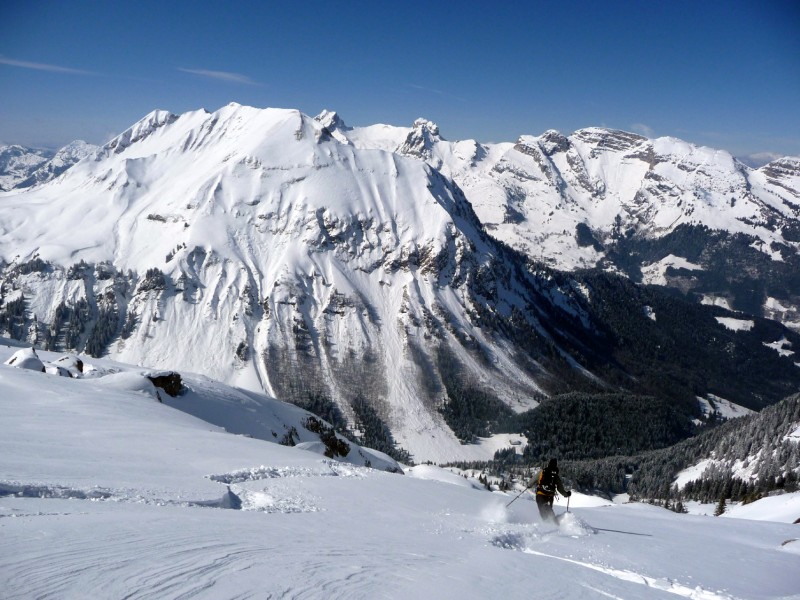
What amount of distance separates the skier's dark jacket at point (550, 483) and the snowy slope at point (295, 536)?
1.17 meters

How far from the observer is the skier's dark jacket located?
22.4m

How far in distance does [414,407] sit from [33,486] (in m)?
158

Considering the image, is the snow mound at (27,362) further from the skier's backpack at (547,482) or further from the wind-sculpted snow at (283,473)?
the skier's backpack at (547,482)

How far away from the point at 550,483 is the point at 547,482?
0.16 metres

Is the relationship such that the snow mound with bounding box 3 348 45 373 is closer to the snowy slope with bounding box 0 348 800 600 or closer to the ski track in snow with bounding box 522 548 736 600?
the snowy slope with bounding box 0 348 800 600

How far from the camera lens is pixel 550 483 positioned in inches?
899

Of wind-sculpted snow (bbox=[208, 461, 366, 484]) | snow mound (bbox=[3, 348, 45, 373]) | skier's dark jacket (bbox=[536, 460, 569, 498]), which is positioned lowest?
wind-sculpted snow (bbox=[208, 461, 366, 484])

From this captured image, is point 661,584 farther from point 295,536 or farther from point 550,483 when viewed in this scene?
point 295,536

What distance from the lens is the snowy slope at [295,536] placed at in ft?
33.8

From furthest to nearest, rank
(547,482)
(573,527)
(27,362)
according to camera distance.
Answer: (27,362)
(547,482)
(573,527)

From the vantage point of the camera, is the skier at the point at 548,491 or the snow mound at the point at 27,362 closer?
the skier at the point at 548,491

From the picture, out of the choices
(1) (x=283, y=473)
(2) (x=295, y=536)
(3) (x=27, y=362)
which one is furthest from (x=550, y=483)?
(3) (x=27, y=362)

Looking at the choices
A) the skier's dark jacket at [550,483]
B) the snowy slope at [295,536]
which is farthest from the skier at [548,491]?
the snowy slope at [295,536]

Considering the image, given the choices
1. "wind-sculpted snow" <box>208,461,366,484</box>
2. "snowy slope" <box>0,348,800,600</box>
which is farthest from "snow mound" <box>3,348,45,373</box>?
"wind-sculpted snow" <box>208,461,366,484</box>
